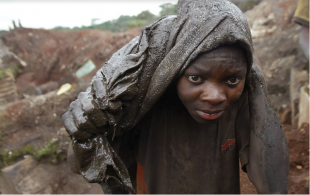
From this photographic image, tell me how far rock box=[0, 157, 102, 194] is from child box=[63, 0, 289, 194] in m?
1.78

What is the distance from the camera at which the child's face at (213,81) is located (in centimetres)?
92

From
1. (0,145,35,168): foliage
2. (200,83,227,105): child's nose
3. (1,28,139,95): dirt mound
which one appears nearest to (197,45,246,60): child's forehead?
(200,83,227,105): child's nose

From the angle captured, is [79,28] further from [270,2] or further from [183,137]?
[183,137]

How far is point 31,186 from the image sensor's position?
2.79 meters

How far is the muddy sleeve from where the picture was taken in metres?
1.23

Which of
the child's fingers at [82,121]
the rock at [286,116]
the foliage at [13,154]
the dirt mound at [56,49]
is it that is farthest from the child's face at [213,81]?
the dirt mound at [56,49]

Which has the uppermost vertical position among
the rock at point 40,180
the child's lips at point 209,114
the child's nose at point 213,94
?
the child's nose at point 213,94

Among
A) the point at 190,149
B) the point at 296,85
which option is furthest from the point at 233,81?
the point at 296,85

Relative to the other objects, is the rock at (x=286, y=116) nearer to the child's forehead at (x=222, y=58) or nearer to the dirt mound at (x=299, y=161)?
the dirt mound at (x=299, y=161)

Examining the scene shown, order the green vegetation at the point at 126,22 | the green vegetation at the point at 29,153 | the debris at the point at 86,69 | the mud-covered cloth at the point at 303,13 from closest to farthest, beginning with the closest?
the mud-covered cloth at the point at 303,13
the green vegetation at the point at 29,153
the debris at the point at 86,69
the green vegetation at the point at 126,22

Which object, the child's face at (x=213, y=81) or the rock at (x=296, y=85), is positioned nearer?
the child's face at (x=213, y=81)

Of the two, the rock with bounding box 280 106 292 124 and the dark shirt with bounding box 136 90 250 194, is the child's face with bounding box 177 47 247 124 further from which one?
the rock with bounding box 280 106 292 124

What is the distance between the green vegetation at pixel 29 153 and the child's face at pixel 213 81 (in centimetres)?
254

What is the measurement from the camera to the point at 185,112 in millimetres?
1272
